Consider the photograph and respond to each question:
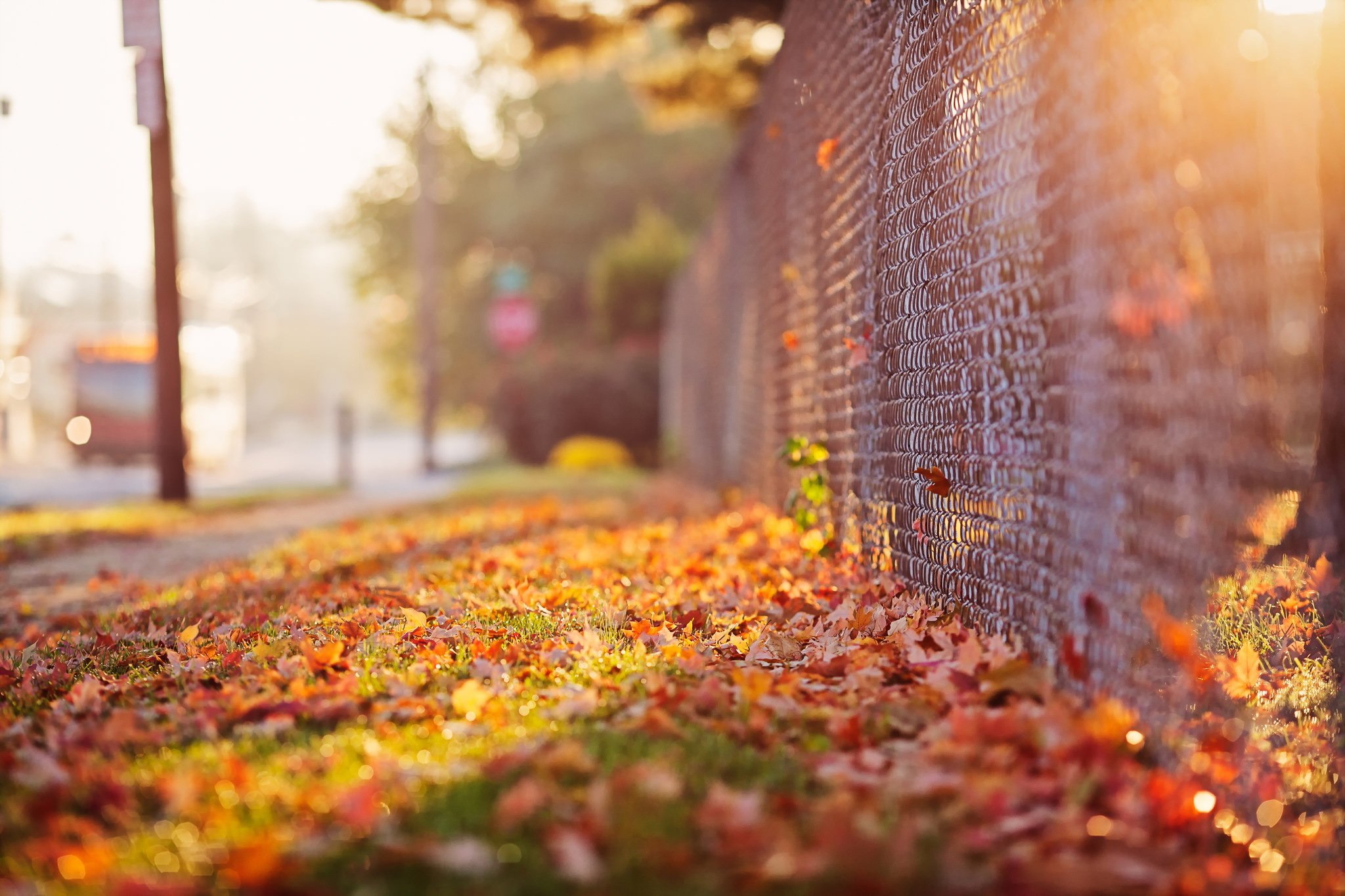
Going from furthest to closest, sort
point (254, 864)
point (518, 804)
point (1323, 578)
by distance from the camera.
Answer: point (1323, 578), point (518, 804), point (254, 864)

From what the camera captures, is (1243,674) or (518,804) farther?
(1243,674)

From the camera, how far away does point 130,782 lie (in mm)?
2623

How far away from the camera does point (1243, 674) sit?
3.79 m

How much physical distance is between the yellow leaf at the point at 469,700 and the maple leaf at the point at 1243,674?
7.09ft

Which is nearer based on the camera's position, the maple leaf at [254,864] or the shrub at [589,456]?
the maple leaf at [254,864]

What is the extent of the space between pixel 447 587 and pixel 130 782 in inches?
100

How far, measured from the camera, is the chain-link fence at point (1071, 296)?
2451 millimetres

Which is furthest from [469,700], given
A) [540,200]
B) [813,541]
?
[540,200]

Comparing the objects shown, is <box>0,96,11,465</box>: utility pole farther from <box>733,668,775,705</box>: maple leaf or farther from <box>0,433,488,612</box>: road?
<box>733,668,775,705</box>: maple leaf

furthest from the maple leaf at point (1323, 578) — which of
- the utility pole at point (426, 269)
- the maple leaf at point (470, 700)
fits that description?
the utility pole at point (426, 269)

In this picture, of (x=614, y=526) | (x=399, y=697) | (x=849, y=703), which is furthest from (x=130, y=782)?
(x=614, y=526)

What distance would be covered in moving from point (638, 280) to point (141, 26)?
41.9 feet

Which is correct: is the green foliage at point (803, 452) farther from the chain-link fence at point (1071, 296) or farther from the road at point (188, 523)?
the road at point (188, 523)

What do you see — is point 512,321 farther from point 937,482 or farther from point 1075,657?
point 1075,657
